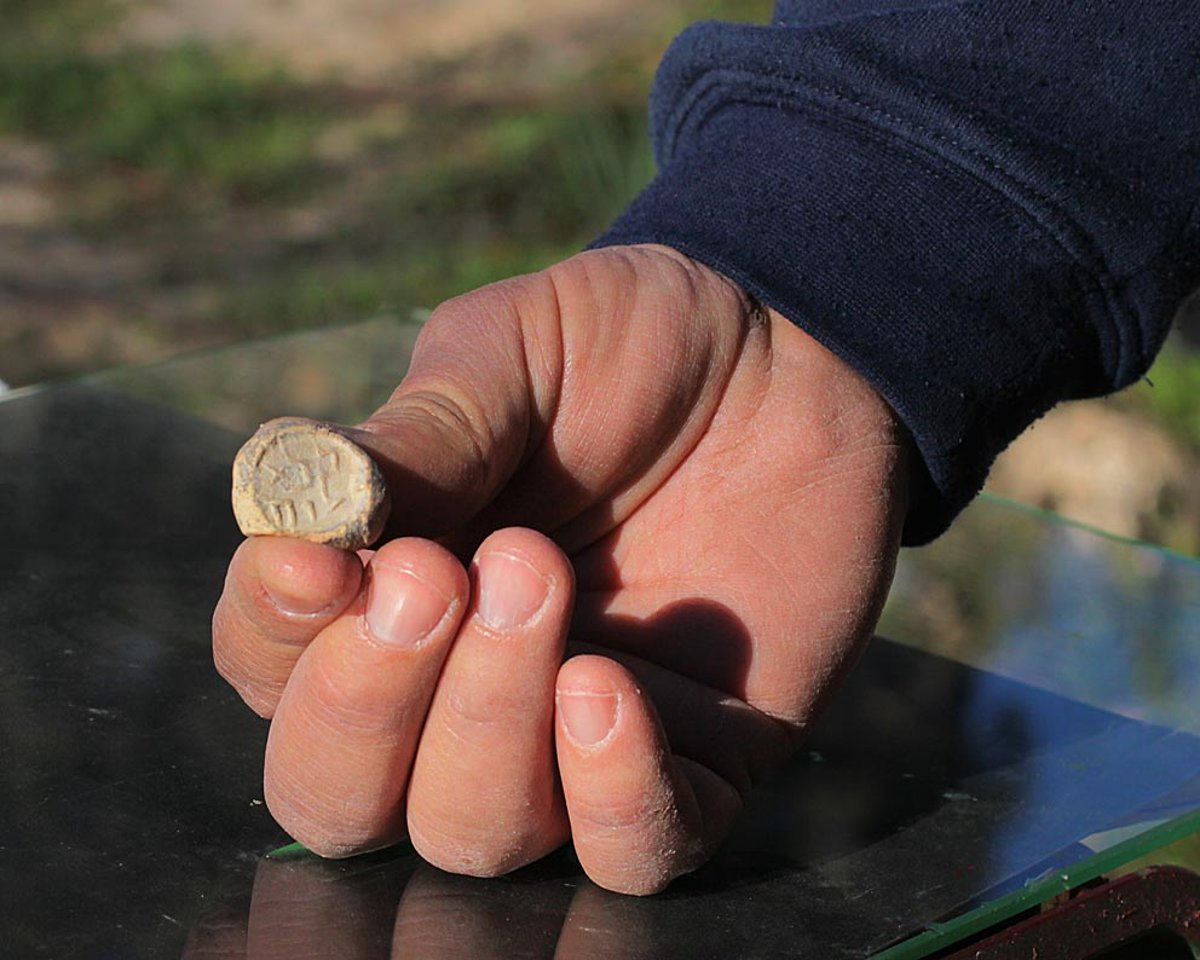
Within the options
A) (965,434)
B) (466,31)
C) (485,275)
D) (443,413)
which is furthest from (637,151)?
(443,413)

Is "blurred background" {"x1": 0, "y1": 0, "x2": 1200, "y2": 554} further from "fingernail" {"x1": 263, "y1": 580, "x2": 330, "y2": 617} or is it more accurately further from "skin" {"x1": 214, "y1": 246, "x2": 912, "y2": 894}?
"fingernail" {"x1": 263, "y1": 580, "x2": 330, "y2": 617}

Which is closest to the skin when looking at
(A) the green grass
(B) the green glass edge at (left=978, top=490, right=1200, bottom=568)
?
(B) the green glass edge at (left=978, top=490, right=1200, bottom=568)

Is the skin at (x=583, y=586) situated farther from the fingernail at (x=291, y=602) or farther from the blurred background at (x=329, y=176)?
the blurred background at (x=329, y=176)

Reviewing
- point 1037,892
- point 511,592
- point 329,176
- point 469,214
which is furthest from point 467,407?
point 329,176

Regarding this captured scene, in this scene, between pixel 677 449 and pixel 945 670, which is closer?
pixel 677 449

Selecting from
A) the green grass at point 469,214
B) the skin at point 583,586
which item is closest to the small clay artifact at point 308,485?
the skin at point 583,586

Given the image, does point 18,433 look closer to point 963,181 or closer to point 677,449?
point 677,449
